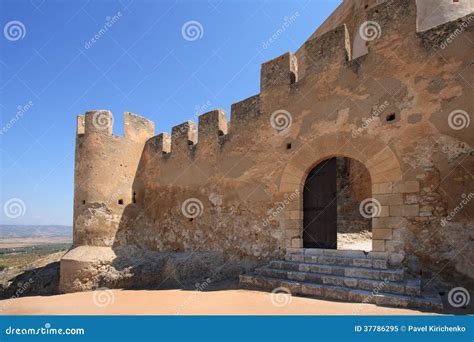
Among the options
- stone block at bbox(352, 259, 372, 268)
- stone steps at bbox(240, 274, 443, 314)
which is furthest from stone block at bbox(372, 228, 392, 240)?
stone steps at bbox(240, 274, 443, 314)

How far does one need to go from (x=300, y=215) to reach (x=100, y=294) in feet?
15.7

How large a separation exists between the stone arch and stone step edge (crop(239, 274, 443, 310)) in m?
0.97

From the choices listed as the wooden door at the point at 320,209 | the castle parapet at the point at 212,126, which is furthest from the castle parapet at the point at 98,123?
the wooden door at the point at 320,209

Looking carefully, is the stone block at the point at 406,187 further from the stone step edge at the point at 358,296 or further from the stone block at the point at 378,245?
the stone step edge at the point at 358,296

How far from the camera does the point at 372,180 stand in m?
5.39

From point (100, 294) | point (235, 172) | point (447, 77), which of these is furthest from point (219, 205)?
point (447, 77)

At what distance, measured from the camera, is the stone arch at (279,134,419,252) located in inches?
199

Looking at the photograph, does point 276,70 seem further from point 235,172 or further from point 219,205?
point 219,205

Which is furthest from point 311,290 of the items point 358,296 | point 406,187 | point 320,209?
point 406,187

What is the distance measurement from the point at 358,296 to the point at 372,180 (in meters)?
1.99

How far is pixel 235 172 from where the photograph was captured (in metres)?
7.45

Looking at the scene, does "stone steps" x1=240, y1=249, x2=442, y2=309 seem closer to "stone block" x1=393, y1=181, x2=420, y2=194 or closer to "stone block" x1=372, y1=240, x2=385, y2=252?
"stone block" x1=372, y1=240, x2=385, y2=252

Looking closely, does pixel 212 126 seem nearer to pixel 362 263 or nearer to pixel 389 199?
pixel 389 199

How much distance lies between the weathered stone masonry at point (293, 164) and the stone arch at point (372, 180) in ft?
0.07
